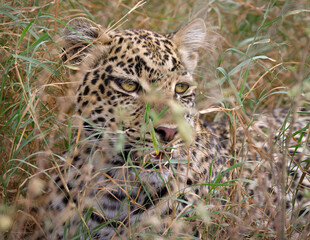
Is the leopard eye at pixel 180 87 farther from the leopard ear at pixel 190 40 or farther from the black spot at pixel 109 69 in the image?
the black spot at pixel 109 69

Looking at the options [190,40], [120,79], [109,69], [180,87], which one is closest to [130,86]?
[120,79]

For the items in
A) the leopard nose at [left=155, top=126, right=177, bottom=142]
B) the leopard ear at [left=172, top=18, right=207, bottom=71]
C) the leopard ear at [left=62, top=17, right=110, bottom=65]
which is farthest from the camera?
the leopard ear at [left=172, top=18, right=207, bottom=71]

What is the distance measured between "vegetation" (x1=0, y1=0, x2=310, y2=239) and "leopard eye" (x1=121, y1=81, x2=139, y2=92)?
44cm

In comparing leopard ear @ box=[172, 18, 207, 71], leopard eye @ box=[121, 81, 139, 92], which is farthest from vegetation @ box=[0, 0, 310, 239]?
leopard eye @ box=[121, 81, 139, 92]

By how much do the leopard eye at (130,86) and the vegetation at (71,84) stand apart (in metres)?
0.44

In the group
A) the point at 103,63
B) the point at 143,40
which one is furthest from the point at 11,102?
the point at 143,40

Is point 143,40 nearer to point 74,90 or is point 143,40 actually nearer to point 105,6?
point 74,90

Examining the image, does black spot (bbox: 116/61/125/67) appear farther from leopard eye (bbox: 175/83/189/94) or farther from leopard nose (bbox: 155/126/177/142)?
leopard nose (bbox: 155/126/177/142)

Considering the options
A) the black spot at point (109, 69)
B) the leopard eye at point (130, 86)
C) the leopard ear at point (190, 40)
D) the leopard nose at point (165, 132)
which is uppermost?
the leopard ear at point (190, 40)

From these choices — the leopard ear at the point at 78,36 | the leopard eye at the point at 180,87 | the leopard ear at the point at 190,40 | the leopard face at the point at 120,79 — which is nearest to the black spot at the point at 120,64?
the leopard face at the point at 120,79

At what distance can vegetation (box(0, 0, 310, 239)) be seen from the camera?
3.12 m

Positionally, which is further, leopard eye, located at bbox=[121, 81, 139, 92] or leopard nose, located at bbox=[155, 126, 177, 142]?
leopard eye, located at bbox=[121, 81, 139, 92]

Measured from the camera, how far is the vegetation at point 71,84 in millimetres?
3125

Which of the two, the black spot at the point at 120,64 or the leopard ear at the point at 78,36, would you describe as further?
the leopard ear at the point at 78,36
